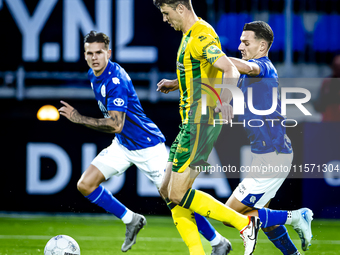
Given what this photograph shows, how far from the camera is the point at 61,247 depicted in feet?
13.8

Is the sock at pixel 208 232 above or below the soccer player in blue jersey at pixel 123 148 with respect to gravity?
below

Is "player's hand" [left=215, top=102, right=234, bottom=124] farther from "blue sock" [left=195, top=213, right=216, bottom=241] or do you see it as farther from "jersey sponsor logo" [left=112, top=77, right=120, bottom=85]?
"jersey sponsor logo" [left=112, top=77, right=120, bottom=85]

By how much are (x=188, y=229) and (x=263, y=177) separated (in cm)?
68

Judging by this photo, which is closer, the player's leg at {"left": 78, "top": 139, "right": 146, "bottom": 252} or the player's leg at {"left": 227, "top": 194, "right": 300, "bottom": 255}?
the player's leg at {"left": 227, "top": 194, "right": 300, "bottom": 255}

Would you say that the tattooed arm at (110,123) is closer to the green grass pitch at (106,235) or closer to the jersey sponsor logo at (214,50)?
the green grass pitch at (106,235)

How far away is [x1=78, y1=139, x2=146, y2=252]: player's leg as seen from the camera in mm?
4945

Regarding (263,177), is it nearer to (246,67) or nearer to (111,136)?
(246,67)

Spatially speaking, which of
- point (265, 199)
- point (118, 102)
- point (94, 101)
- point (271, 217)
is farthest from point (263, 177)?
point (94, 101)

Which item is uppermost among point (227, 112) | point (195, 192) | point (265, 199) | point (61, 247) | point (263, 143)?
point (227, 112)

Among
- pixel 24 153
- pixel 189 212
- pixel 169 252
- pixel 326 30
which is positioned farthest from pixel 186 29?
pixel 326 30

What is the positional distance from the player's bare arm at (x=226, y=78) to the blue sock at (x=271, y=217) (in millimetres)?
1029

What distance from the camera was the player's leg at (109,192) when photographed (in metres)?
4.95

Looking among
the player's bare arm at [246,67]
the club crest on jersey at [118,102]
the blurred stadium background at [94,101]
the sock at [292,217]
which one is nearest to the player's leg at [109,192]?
the club crest on jersey at [118,102]

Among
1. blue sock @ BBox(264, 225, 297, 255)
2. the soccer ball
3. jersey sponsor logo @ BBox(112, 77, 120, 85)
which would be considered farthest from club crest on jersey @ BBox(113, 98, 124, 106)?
blue sock @ BBox(264, 225, 297, 255)
